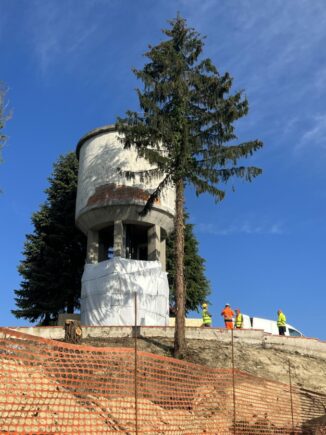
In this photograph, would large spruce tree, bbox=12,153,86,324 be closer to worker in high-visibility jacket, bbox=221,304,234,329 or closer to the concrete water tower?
the concrete water tower

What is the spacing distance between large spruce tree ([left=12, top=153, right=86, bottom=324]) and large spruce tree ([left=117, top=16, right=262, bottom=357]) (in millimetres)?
8846

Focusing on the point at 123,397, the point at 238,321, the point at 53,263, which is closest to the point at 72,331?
the point at 123,397

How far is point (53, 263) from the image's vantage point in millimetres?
25688

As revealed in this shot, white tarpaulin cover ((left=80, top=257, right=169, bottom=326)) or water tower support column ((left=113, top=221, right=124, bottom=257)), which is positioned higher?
water tower support column ((left=113, top=221, right=124, bottom=257))

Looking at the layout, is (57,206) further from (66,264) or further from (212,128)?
(212,128)

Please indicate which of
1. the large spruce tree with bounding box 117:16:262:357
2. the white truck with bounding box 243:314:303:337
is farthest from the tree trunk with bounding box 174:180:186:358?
the white truck with bounding box 243:314:303:337

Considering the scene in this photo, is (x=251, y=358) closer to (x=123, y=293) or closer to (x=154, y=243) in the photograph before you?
(x=123, y=293)

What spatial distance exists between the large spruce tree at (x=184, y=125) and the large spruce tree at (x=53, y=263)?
8846 millimetres

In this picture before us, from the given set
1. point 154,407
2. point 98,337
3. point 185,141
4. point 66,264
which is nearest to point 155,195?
point 185,141

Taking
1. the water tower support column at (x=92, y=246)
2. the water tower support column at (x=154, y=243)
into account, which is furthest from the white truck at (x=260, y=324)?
the water tower support column at (x=92, y=246)

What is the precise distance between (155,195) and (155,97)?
3607 mm

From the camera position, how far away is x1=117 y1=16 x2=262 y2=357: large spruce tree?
18.0 meters

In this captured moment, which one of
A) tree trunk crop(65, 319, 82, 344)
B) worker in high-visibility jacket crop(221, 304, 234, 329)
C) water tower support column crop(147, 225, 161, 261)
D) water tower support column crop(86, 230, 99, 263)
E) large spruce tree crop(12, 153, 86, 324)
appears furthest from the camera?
large spruce tree crop(12, 153, 86, 324)

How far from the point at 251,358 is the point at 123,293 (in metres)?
6.35
